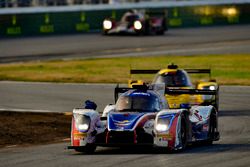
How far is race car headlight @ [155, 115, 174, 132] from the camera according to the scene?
18797 mm

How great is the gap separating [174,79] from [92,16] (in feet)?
129

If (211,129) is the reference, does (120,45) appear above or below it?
below

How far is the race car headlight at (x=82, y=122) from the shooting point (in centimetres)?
1903

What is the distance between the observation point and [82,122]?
62.7ft

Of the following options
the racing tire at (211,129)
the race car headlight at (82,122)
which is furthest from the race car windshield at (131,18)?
the race car headlight at (82,122)

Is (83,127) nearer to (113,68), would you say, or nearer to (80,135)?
(80,135)

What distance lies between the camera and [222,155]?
720 inches

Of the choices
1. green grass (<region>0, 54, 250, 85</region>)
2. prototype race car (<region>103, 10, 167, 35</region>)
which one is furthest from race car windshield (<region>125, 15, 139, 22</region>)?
green grass (<region>0, 54, 250, 85</region>)

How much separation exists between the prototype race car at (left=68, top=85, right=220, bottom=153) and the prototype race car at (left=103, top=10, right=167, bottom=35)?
41878mm

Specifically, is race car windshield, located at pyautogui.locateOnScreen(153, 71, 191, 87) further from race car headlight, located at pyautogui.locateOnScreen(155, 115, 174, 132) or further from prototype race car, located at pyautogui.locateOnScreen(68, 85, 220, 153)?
race car headlight, located at pyautogui.locateOnScreen(155, 115, 174, 132)

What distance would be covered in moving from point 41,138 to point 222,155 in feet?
19.6

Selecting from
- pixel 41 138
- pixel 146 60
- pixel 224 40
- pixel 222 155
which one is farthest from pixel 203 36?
pixel 222 155

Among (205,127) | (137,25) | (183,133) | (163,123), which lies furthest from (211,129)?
(137,25)

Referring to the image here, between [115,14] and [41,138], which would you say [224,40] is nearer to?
[115,14]
